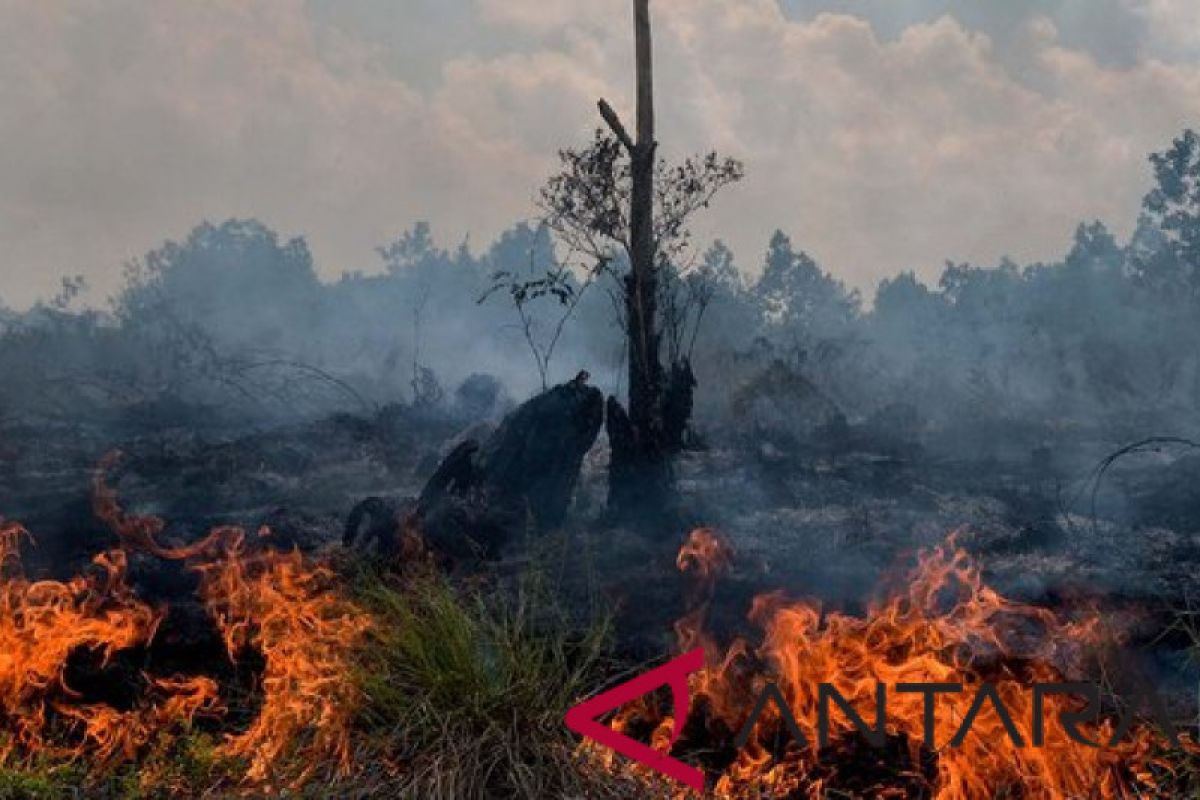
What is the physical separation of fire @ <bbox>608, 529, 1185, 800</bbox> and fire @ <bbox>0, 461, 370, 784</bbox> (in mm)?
1578

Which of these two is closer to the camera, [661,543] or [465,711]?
[465,711]

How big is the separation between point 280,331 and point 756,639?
49.6m

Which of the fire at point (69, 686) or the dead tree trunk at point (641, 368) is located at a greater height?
the dead tree trunk at point (641, 368)

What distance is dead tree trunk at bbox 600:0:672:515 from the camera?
13.0 metres

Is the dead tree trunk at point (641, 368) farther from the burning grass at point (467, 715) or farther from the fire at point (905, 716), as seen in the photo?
the burning grass at point (467, 715)

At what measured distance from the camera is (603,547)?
11570 mm

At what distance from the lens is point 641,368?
43.0ft

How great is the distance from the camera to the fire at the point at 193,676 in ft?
15.9

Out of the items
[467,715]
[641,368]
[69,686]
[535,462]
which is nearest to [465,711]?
[467,715]

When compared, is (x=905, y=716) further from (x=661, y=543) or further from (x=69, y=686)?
(x=661, y=543)

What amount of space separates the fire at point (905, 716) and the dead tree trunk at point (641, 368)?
6.33 meters

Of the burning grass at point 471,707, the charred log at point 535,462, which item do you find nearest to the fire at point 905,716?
the burning grass at point 471,707

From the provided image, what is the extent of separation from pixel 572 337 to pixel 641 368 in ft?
149

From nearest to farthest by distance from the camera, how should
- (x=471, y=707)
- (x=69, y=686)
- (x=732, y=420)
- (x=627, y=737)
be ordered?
(x=471, y=707) < (x=627, y=737) < (x=69, y=686) < (x=732, y=420)
